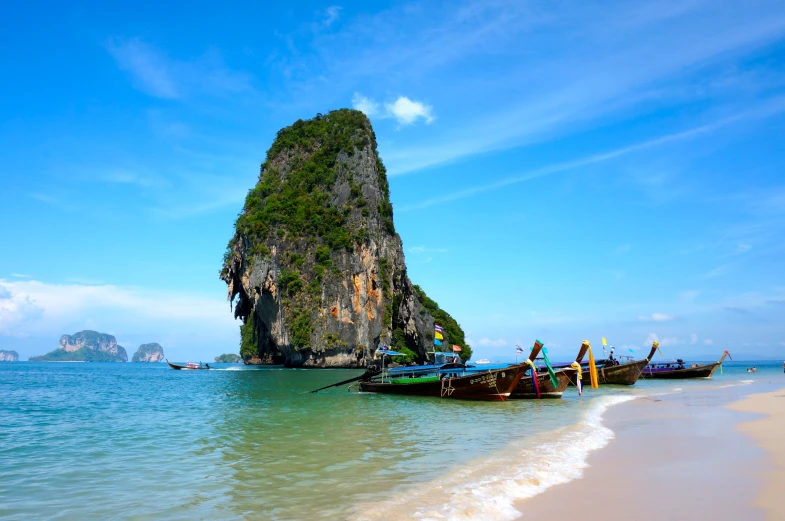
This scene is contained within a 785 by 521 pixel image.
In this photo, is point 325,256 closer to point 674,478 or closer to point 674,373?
point 674,373

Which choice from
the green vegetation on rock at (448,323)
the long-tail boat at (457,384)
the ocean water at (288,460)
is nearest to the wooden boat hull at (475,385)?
the long-tail boat at (457,384)

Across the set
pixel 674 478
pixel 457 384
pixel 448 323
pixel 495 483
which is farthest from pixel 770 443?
pixel 448 323

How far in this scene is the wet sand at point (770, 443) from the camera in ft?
20.6

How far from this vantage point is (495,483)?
24.7ft

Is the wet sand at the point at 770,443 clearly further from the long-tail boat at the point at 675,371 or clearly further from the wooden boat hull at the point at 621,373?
the long-tail boat at the point at 675,371

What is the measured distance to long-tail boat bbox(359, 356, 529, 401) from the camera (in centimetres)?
2106

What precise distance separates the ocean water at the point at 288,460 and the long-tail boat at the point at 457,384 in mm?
2472

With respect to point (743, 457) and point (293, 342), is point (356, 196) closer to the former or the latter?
point (293, 342)

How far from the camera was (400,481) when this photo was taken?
8023mm

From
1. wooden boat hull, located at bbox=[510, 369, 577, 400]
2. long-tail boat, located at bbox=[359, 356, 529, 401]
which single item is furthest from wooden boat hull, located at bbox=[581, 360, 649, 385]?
long-tail boat, located at bbox=[359, 356, 529, 401]

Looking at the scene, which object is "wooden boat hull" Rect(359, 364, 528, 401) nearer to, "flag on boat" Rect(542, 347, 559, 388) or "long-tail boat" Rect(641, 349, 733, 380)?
"flag on boat" Rect(542, 347, 559, 388)

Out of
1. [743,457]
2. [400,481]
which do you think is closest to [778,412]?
[743,457]

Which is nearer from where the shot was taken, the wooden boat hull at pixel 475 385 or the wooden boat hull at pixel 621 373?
the wooden boat hull at pixel 475 385

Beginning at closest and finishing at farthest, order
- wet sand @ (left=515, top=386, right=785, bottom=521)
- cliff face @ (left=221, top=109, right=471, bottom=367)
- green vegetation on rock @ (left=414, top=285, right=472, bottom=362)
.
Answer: wet sand @ (left=515, top=386, right=785, bottom=521) → cliff face @ (left=221, top=109, right=471, bottom=367) → green vegetation on rock @ (left=414, top=285, right=472, bottom=362)
